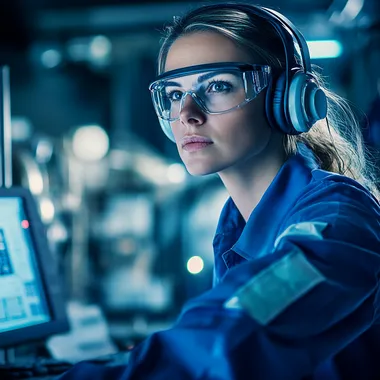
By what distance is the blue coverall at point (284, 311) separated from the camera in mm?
793

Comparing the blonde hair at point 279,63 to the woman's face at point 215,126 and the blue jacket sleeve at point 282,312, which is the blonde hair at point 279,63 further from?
the blue jacket sleeve at point 282,312

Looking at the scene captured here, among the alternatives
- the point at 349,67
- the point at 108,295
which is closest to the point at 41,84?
the point at 108,295

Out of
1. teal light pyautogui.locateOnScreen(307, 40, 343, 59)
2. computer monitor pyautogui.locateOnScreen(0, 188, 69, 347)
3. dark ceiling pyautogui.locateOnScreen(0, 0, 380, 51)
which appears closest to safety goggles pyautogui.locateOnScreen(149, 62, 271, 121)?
computer monitor pyautogui.locateOnScreen(0, 188, 69, 347)

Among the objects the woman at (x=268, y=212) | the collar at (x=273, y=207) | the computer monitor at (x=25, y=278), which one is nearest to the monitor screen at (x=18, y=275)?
the computer monitor at (x=25, y=278)

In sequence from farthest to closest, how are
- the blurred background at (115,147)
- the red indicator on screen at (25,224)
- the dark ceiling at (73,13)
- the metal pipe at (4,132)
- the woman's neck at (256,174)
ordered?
the dark ceiling at (73,13), the blurred background at (115,147), the metal pipe at (4,132), the red indicator on screen at (25,224), the woman's neck at (256,174)

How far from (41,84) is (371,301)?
30.1 ft

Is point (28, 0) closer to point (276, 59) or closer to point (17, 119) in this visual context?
point (17, 119)

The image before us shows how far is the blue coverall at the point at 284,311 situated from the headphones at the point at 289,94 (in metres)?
0.35

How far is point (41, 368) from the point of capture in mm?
1504

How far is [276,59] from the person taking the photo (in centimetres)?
141

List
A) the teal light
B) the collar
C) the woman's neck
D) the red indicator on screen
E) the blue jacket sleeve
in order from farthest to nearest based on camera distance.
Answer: the teal light, the red indicator on screen, the woman's neck, the collar, the blue jacket sleeve

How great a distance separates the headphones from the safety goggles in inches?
1.6

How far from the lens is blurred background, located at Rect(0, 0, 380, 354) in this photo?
21.9 ft

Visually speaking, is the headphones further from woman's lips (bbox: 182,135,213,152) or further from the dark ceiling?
the dark ceiling
